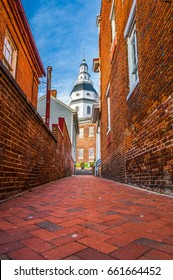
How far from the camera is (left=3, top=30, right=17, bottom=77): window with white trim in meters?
5.79

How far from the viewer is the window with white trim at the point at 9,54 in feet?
19.0

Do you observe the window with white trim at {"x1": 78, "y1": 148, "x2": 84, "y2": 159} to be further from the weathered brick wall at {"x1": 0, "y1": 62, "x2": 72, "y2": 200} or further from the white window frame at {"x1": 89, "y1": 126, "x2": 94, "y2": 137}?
the weathered brick wall at {"x1": 0, "y1": 62, "x2": 72, "y2": 200}

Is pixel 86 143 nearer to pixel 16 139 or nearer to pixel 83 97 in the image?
pixel 83 97

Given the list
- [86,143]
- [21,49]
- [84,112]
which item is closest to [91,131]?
[86,143]

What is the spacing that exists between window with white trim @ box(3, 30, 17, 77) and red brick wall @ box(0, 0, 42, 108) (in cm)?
12

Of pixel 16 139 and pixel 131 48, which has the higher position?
pixel 131 48

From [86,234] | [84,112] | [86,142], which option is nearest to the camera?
[86,234]

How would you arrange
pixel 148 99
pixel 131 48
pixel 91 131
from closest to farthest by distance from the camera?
pixel 148 99, pixel 131 48, pixel 91 131

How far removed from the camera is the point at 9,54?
6145mm

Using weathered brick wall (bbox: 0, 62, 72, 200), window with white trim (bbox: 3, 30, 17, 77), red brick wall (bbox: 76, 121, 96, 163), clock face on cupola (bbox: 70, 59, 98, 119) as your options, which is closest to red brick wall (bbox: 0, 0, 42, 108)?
window with white trim (bbox: 3, 30, 17, 77)

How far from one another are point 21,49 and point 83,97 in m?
40.5
